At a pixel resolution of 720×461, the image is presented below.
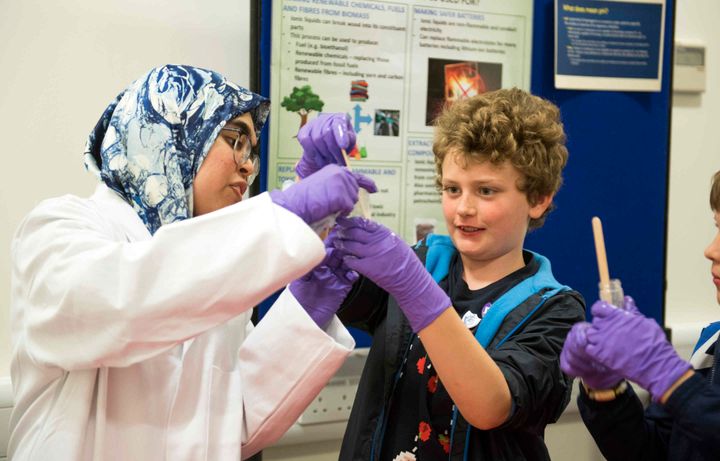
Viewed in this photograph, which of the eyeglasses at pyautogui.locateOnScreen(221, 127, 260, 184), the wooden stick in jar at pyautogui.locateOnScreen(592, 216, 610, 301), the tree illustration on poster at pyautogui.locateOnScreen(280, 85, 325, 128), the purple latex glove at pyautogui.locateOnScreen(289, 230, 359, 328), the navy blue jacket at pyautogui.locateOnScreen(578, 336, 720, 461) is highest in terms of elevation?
the tree illustration on poster at pyautogui.locateOnScreen(280, 85, 325, 128)

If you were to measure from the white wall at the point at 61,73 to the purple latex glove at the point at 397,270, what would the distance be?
1004 mm

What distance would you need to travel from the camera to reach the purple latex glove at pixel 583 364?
1.15m

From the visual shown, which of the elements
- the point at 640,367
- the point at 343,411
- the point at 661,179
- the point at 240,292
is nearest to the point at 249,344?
the point at 240,292

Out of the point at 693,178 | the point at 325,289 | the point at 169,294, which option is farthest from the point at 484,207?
the point at 693,178

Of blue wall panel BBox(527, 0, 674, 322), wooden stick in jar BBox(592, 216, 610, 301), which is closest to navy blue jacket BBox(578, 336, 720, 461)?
wooden stick in jar BBox(592, 216, 610, 301)

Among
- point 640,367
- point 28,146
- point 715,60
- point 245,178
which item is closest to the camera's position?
point 640,367

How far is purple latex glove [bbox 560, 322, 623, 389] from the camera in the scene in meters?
1.15

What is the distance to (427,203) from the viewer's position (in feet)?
7.32

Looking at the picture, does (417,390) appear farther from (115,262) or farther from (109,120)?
(109,120)

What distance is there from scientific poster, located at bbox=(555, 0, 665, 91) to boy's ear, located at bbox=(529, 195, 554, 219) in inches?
39.0

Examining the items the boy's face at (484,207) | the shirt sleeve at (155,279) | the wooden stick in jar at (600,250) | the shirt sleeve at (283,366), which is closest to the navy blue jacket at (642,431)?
the wooden stick in jar at (600,250)

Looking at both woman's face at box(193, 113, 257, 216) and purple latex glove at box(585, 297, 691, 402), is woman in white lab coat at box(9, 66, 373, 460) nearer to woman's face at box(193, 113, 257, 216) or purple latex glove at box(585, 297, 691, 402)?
woman's face at box(193, 113, 257, 216)

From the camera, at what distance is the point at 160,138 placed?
136 cm

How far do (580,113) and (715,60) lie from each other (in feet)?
2.54
